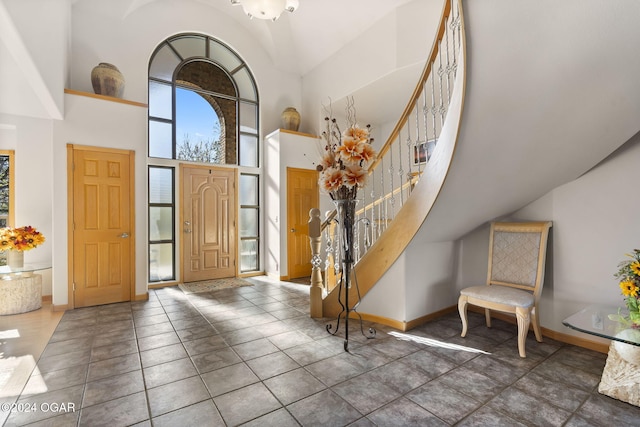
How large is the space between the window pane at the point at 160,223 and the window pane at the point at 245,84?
8.57ft

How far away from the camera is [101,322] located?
134 inches

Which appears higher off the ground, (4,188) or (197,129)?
(197,129)

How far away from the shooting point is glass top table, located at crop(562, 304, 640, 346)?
183 cm

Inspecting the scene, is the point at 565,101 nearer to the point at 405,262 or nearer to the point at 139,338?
the point at 405,262

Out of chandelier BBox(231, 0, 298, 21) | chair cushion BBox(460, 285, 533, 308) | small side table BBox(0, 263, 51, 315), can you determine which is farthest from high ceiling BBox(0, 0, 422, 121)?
chair cushion BBox(460, 285, 533, 308)

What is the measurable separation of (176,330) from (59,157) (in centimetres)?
272

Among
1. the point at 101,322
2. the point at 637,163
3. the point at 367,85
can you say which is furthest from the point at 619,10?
the point at 101,322

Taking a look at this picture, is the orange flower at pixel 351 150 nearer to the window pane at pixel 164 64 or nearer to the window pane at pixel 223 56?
the window pane at pixel 164 64

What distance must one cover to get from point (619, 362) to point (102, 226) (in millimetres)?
5371

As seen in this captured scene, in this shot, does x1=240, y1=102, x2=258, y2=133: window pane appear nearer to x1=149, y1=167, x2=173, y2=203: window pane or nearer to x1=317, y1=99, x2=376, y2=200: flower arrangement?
x1=149, y1=167, x2=173, y2=203: window pane

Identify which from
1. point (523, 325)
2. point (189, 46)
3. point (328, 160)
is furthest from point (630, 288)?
point (189, 46)

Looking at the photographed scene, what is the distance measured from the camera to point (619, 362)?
6.57ft

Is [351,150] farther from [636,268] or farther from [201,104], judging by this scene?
[201,104]

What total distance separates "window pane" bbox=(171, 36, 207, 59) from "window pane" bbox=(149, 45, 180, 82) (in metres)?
0.15
